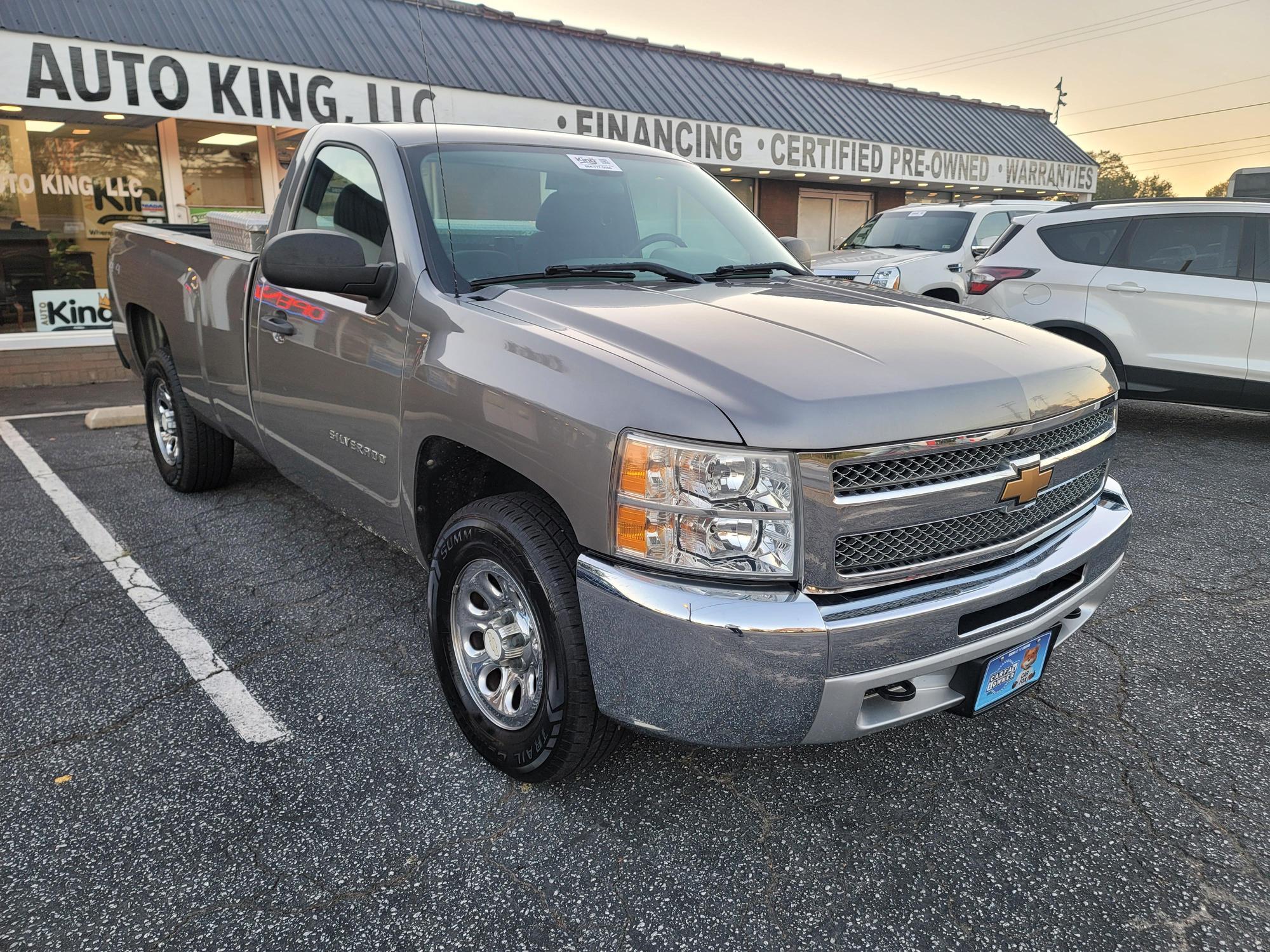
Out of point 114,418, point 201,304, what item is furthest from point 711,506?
point 114,418

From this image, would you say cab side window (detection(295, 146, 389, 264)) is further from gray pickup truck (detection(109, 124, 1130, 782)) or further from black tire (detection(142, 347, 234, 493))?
black tire (detection(142, 347, 234, 493))

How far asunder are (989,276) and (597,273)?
5702mm

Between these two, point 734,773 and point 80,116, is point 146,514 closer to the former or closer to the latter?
point 734,773

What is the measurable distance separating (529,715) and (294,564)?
2173 millimetres

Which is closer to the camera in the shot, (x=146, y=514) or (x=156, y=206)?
(x=146, y=514)

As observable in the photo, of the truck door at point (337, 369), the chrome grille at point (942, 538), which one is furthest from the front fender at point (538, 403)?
the chrome grille at point (942, 538)

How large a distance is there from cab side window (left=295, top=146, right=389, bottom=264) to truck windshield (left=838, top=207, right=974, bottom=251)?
7972mm

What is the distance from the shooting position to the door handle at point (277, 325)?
3.46 metres

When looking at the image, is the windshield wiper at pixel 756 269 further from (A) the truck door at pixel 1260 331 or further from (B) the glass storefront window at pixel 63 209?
(B) the glass storefront window at pixel 63 209

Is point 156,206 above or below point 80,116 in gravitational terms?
below

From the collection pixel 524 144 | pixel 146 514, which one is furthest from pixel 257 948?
pixel 146 514

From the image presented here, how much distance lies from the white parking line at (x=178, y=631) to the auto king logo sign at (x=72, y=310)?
5223 mm

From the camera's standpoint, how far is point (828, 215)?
59.5 feet

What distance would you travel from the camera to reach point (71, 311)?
9.79 m
